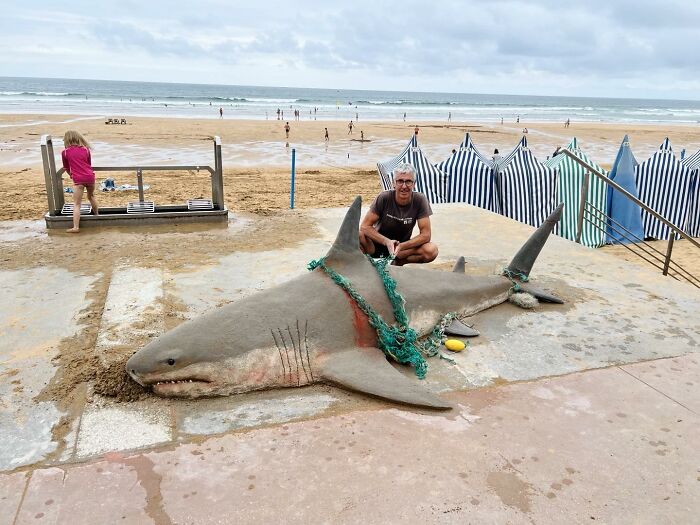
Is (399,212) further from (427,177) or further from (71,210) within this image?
(71,210)

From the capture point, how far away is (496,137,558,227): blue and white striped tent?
35.7 ft

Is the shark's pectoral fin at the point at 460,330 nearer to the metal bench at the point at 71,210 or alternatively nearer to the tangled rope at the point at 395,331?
the tangled rope at the point at 395,331

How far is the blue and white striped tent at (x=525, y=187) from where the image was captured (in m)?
10.9

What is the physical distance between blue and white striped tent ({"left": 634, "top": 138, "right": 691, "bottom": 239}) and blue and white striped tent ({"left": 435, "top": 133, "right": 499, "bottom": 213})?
3.44 meters

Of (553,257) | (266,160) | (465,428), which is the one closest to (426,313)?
(465,428)

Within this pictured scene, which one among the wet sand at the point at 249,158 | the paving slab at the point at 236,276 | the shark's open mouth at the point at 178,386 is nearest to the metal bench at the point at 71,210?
the wet sand at the point at 249,158

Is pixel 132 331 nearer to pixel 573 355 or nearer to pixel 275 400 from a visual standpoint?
pixel 275 400

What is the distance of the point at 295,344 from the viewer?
397 cm

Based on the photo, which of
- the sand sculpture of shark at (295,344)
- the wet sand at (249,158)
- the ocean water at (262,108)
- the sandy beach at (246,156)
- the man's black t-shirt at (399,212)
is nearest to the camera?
the sand sculpture of shark at (295,344)

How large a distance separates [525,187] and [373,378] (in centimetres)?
832

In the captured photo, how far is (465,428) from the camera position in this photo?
3473 mm

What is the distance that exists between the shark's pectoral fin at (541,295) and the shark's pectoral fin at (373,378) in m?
2.26

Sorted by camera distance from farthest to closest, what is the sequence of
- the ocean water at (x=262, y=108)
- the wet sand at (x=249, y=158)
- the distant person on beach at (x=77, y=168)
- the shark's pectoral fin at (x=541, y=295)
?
1. the ocean water at (x=262, y=108)
2. the wet sand at (x=249, y=158)
3. the distant person on beach at (x=77, y=168)
4. the shark's pectoral fin at (x=541, y=295)

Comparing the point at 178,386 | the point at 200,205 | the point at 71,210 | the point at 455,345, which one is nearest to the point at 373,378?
the point at 455,345
